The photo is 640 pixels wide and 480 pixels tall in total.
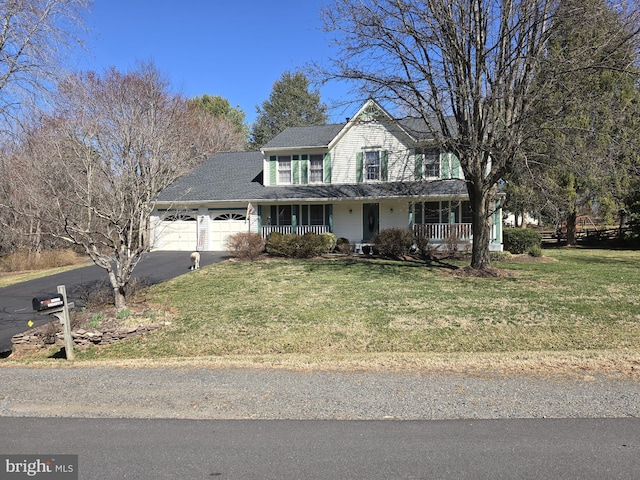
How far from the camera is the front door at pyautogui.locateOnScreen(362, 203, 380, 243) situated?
2255 centimetres

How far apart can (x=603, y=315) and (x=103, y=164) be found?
1104 cm

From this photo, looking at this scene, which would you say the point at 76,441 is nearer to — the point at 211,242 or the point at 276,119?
the point at 211,242

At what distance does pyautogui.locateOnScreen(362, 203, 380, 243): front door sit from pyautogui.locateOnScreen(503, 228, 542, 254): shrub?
253 inches

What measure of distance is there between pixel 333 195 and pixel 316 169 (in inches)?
98.8

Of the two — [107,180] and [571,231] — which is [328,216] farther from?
[571,231]

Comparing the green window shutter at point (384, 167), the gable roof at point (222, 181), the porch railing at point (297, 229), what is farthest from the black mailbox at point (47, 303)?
the green window shutter at point (384, 167)

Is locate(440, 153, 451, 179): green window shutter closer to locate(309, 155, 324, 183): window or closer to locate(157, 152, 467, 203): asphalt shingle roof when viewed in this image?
locate(157, 152, 467, 203): asphalt shingle roof

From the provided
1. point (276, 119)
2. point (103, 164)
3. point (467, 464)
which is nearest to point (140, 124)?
point (103, 164)

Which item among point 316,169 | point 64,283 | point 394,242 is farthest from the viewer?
point 316,169

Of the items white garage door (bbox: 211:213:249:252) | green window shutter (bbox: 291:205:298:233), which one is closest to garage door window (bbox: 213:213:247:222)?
white garage door (bbox: 211:213:249:252)

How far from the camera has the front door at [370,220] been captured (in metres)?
22.5

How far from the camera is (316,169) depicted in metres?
23.0

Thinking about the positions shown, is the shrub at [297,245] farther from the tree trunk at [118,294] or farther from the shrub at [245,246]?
the tree trunk at [118,294]

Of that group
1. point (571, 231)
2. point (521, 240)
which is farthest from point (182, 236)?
point (571, 231)
